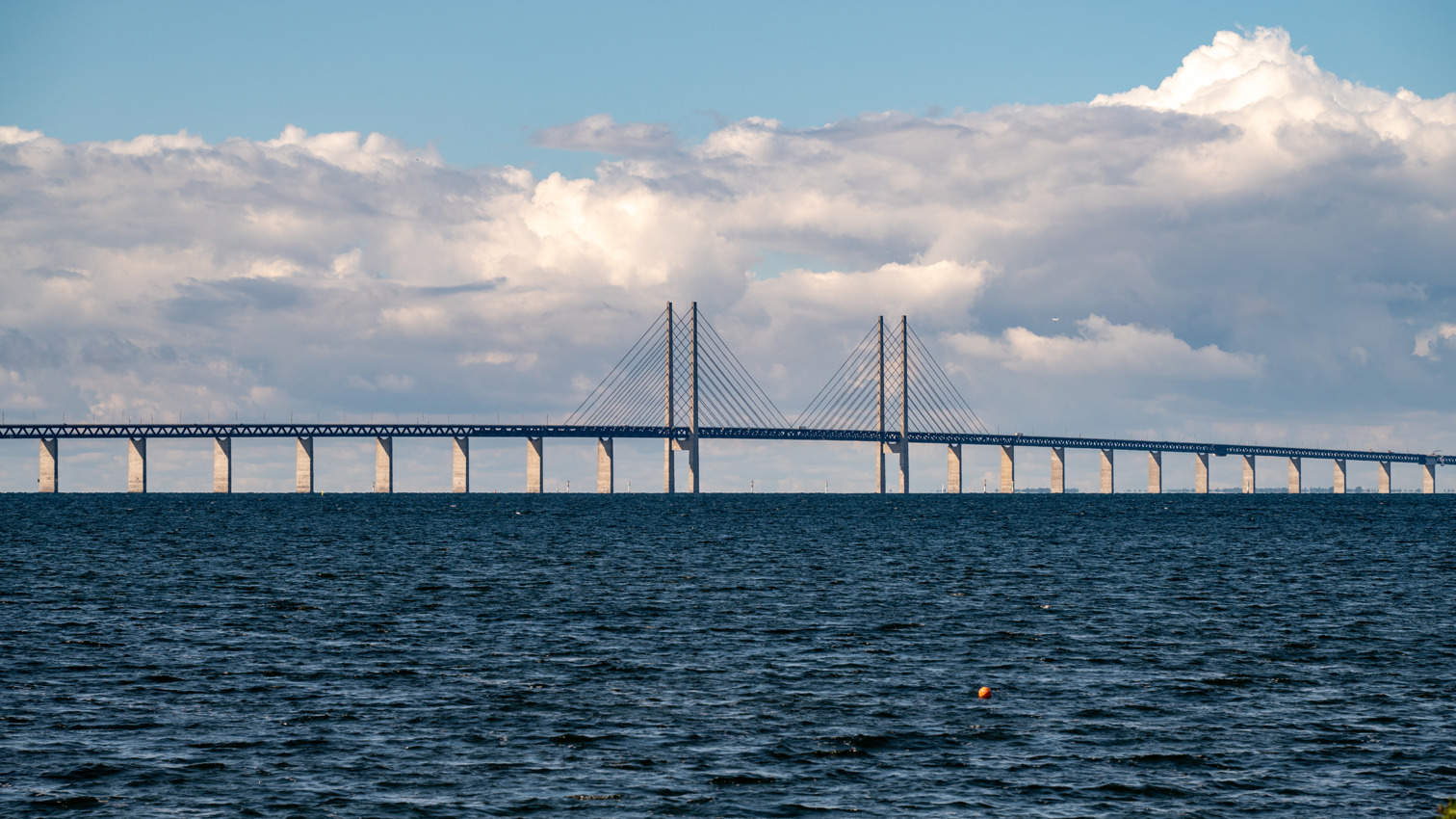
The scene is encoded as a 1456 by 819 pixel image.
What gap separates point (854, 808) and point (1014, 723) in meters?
6.73

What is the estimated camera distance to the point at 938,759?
22859 mm

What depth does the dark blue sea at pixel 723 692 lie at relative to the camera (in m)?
20.8

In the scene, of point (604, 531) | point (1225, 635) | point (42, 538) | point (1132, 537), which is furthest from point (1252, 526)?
point (42, 538)

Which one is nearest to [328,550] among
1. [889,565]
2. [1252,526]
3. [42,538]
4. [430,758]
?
[42,538]

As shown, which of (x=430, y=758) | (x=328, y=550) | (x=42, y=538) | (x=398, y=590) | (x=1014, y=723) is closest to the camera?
(x=430, y=758)

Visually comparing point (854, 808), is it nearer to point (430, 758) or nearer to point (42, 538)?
point (430, 758)

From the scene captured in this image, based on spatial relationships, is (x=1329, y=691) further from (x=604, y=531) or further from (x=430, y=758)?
(x=604, y=531)

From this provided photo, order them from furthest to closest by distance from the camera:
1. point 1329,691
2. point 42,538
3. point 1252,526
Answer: point 1252,526 < point 42,538 < point 1329,691

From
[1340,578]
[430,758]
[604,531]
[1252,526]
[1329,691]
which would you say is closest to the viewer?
[430,758]

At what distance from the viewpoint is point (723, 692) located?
28.6 metres

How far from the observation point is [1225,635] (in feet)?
124

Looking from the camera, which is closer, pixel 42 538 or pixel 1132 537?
pixel 42 538

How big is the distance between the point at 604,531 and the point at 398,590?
53264mm

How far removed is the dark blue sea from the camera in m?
20.8
